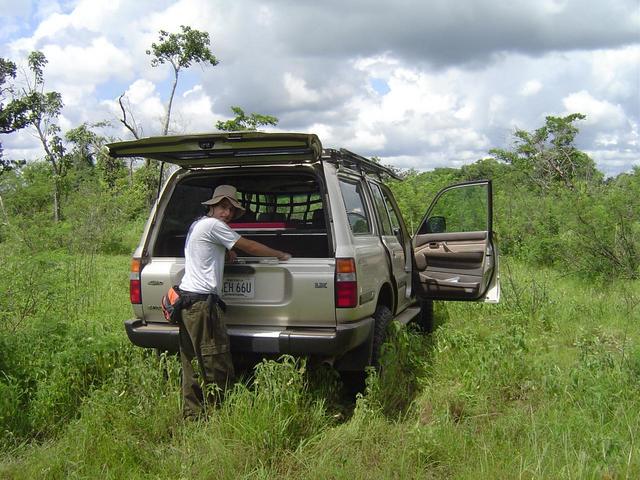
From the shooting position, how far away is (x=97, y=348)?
4.52m

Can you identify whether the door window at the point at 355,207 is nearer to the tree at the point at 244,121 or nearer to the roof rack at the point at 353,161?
the roof rack at the point at 353,161

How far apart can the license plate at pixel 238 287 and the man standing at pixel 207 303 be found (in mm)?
160

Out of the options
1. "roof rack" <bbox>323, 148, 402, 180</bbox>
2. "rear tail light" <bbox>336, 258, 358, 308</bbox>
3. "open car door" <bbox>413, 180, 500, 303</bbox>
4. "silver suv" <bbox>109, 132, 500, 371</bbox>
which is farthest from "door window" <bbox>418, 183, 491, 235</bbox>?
"rear tail light" <bbox>336, 258, 358, 308</bbox>

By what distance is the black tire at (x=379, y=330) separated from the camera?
4.36m

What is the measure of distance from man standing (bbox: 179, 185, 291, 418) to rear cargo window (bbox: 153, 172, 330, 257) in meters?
0.53

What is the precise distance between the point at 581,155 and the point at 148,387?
2537cm

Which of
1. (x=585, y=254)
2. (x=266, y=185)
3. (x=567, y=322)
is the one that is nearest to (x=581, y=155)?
(x=585, y=254)

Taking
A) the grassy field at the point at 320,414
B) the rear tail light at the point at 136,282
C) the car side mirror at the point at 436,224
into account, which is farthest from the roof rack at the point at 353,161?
the rear tail light at the point at 136,282

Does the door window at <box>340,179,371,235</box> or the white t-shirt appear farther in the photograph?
the door window at <box>340,179,371,235</box>

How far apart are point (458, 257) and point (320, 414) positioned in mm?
2911

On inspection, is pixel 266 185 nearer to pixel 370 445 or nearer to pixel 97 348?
pixel 97 348

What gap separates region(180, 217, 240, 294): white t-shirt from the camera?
158 inches

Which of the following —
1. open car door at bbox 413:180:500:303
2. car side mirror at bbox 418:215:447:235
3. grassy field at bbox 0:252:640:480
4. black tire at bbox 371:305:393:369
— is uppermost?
car side mirror at bbox 418:215:447:235

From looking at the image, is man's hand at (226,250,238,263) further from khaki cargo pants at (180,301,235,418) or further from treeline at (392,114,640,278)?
treeline at (392,114,640,278)
